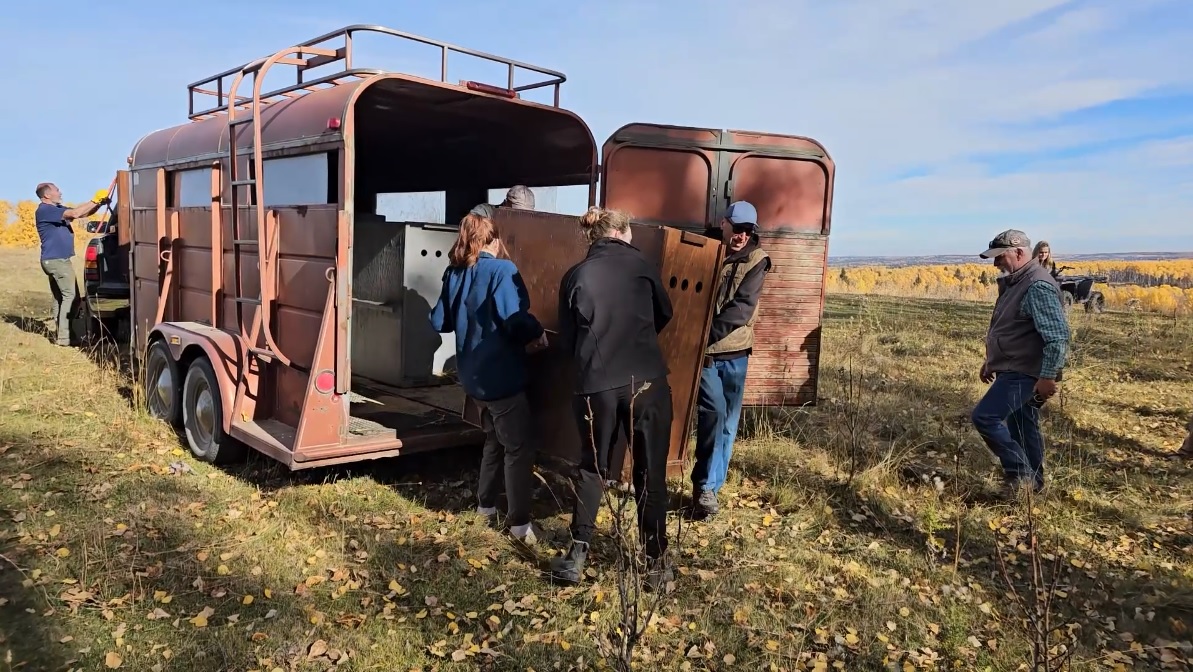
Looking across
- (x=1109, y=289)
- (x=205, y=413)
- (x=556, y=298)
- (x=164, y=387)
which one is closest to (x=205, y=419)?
(x=205, y=413)

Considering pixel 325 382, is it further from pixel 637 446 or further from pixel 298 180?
pixel 637 446

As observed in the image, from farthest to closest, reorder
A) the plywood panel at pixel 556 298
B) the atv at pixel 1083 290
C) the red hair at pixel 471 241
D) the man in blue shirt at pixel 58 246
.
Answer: the atv at pixel 1083 290 → the man in blue shirt at pixel 58 246 → the red hair at pixel 471 241 → the plywood panel at pixel 556 298

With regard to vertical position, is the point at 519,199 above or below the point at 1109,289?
above

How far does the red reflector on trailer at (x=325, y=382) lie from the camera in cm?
464

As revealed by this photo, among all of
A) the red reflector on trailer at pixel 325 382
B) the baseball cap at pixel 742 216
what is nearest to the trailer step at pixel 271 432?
the red reflector on trailer at pixel 325 382

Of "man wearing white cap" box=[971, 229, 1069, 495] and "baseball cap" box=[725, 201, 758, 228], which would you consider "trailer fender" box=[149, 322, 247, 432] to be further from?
"man wearing white cap" box=[971, 229, 1069, 495]

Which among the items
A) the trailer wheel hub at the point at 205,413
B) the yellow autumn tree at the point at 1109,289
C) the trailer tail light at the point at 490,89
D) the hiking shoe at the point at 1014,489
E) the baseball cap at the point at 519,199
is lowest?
the hiking shoe at the point at 1014,489

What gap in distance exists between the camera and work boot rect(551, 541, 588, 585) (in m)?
3.99

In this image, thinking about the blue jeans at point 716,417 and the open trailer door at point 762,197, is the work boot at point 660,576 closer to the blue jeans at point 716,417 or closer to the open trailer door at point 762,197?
the blue jeans at point 716,417

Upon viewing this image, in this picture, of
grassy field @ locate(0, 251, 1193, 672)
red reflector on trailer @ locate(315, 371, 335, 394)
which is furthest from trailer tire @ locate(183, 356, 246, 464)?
red reflector on trailer @ locate(315, 371, 335, 394)

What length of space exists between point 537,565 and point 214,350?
292 centimetres

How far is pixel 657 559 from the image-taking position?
12.7 ft

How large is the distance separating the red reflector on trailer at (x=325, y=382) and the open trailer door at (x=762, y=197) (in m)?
2.66

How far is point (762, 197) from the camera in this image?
617cm
